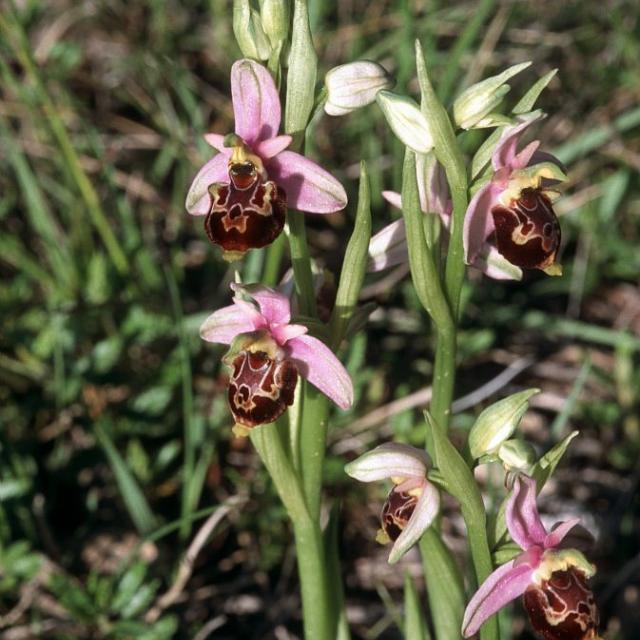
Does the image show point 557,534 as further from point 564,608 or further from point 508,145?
point 508,145

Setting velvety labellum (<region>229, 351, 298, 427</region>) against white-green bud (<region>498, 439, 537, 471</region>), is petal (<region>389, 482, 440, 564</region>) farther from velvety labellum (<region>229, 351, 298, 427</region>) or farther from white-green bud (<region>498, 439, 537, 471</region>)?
velvety labellum (<region>229, 351, 298, 427</region>)

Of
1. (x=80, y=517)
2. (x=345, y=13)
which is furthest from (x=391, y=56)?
(x=80, y=517)

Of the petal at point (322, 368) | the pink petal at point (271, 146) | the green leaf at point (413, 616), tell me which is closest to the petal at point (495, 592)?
the green leaf at point (413, 616)

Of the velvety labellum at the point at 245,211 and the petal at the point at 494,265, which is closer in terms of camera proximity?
the velvety labellum at the point at 245,211

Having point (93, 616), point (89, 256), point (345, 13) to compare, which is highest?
point (345, 13)

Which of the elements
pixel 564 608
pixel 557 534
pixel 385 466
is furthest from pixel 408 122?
pixel 564 608

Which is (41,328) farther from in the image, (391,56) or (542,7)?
(542,7)

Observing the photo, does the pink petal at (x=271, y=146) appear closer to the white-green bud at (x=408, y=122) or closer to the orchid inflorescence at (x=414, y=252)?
the orchid inflorescence at (x=414, y=252)
